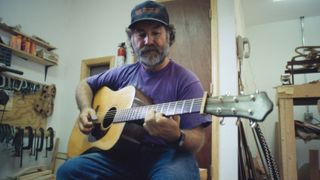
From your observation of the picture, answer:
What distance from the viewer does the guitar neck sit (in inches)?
35.3

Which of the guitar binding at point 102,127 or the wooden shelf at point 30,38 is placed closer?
the guitar binding at point 102,127

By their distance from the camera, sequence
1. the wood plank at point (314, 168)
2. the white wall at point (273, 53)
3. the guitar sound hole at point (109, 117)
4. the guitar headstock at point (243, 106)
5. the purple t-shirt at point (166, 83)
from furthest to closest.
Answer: the white wall at point (273, 53) → the wood plank at point (314, 168) → the guitar sound hole at point (109, 117) → the purple t-shirt at point (166, 83) → the guitar headstock at point (243, 106)

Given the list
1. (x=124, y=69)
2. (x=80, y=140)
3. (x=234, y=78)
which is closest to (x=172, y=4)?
(x=234, y=78)

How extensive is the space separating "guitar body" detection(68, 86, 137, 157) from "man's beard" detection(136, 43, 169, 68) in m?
0.17

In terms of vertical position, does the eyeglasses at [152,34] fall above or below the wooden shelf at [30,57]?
below

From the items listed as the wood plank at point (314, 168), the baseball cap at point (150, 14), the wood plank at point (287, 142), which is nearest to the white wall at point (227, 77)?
the wood plank at point (287, 142)

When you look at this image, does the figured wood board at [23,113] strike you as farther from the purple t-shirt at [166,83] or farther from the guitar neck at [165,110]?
the guitar neck at [165,110]

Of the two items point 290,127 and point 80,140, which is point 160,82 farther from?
point 290,127

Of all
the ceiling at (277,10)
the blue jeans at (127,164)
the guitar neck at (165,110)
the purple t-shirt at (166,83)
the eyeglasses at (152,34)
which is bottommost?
the blue jeans at (127,164)

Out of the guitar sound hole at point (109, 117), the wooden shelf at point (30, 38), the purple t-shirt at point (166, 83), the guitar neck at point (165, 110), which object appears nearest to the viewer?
the guitar neck at point (165, 110)

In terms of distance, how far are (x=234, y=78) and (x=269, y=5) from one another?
6.02 ft

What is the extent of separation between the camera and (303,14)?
3449mm

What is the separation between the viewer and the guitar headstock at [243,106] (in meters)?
0.76

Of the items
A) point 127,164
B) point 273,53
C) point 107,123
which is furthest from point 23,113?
point 273,53
